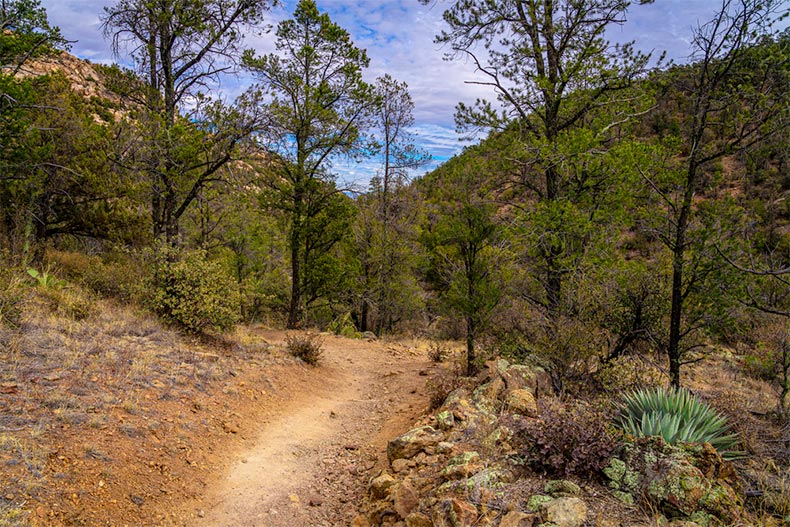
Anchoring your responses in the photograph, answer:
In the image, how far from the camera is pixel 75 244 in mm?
14688

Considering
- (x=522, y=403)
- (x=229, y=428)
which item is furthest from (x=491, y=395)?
(x=229, y=428)

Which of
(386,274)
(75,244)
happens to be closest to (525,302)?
(386,274)

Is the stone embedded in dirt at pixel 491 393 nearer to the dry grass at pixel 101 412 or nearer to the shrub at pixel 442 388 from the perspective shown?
the shrub at pixel 442 388

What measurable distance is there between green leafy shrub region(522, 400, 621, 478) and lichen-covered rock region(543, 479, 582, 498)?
13 centimetres

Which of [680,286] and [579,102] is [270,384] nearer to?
[680,286]

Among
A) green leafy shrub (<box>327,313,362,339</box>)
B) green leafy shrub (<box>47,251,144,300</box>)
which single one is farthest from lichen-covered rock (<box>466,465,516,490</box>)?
green leafy shrub (<box>327,313,362,339</box>)

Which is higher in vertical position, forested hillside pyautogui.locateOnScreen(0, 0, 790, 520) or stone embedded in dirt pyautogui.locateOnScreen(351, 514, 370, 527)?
forested hillside pyautogui.locateOnScreen(0, 0, 790, 520)

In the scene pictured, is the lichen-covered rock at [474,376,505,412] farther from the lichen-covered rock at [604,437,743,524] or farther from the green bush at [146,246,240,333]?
the green bush at [146,246,240,333]

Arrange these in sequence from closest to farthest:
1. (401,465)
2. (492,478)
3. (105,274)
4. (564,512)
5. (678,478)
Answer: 1. (564,512)
2. (678,478)
3. (492,478)
4. (401,465)
5. (105,274)

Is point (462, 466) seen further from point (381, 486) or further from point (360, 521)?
point (360, 521)

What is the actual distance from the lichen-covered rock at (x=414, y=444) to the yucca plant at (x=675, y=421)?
2107 millimetres

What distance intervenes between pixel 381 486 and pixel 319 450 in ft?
5.75

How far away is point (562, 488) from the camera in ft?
12.0

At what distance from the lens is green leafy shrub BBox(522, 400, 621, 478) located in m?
3.83
